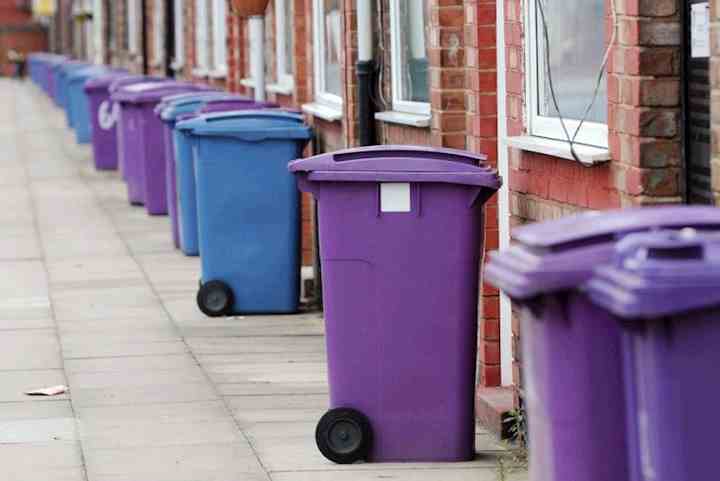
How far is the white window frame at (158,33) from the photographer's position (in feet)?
86.9

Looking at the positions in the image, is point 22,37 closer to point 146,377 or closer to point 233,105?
point 233,105

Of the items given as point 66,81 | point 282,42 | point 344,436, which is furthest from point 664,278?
point 66,81

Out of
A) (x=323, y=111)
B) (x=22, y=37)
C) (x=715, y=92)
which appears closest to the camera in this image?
(x=715, y=92)

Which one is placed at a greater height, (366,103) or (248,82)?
(366,103)

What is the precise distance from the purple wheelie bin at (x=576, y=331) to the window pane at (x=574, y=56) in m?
2.50

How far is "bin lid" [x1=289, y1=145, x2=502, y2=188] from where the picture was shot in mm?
7070

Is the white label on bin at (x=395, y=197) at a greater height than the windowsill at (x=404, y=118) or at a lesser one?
lesser

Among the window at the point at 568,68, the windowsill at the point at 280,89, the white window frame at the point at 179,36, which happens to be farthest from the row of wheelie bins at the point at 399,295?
the white window frame at the point at 179,36

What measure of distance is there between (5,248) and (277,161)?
4.73 meters

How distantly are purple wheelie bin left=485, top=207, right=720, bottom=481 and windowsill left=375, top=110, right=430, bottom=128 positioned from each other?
187 inches

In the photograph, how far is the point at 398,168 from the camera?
7.12m

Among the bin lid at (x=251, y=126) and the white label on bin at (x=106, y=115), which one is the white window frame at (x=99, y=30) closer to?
the white label on bin at (x=106, y=115)

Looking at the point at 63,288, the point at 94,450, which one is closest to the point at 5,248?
the point at 63,288

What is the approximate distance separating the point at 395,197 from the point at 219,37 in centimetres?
1392
